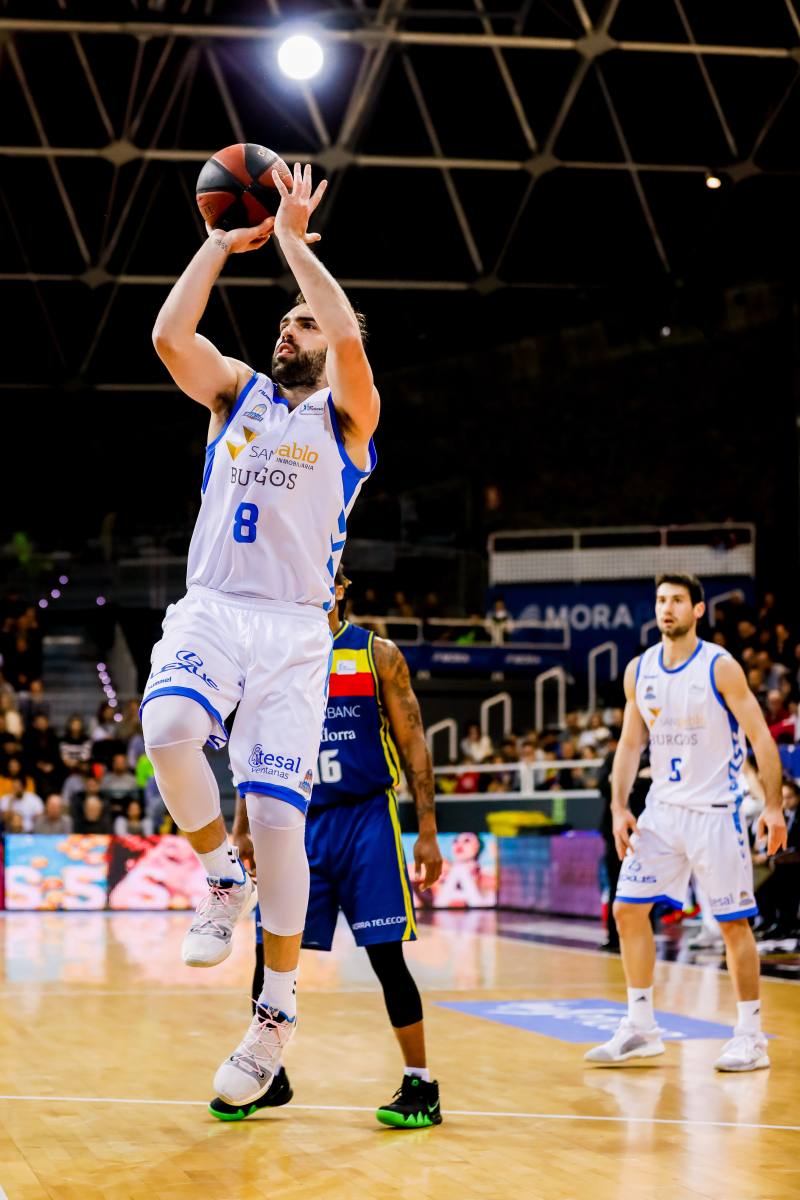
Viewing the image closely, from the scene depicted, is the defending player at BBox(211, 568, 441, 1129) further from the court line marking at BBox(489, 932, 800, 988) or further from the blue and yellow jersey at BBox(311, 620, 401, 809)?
the court line marking at BBox(489, 932, 800, 988)

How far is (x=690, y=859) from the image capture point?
7.12m

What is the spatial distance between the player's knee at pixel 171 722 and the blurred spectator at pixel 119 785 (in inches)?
598

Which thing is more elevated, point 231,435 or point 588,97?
point 588,97

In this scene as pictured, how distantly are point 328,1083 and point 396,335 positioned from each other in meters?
21.6

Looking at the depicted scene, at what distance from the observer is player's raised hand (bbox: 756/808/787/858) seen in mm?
6629

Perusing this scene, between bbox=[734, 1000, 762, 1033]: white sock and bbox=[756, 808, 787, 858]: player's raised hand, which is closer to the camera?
bbox=[756, 808, 787, 858]: player's raised hand

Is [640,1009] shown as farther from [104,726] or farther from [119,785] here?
[104,726]

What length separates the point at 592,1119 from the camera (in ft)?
18.3

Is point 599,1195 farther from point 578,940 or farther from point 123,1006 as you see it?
point 578,940

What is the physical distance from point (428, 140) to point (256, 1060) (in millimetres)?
17298

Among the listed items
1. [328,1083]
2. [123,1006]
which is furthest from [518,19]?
[328,1083]

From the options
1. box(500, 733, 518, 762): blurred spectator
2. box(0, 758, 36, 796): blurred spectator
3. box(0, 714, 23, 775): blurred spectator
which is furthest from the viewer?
box(500, 733, 518, 762): blurred spectator

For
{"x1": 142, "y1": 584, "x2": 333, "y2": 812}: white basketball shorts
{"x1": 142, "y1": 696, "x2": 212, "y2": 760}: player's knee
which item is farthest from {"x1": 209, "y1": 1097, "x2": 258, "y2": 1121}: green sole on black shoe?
{"x1": 142, "y1": 696, "x2": 212, "y2": 760}: player's knee

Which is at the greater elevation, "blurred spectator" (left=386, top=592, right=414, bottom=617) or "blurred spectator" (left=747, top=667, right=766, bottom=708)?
"blurred spectator" (left=386, top=592, right=414, bottom=617)
